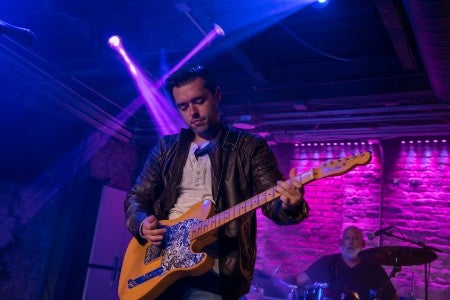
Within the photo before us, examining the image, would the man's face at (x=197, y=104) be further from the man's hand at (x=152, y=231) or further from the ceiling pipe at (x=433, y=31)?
the ceiling pipe at (x=433, y=31)

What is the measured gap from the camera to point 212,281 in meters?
2.17

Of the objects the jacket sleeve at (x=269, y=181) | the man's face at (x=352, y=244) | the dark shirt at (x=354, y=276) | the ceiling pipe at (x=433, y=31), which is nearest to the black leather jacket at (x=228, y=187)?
the jacket sleeve at (x=269, y=181)

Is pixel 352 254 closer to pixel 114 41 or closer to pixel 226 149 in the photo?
pixel 226 149

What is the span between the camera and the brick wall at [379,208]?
6691 mm

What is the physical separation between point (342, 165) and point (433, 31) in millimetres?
1845

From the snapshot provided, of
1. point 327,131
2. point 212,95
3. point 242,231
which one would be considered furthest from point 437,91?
point 242,231

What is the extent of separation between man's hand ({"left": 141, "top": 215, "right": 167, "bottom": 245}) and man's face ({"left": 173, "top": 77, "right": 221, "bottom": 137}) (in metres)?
0.64

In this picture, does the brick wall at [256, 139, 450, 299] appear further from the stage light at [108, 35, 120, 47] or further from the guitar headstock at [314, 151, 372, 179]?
the guitar headstock at [314, 151, 372, 179]

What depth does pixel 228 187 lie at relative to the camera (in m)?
2.43

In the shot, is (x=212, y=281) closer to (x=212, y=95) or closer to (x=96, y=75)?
(x=212, y=95)

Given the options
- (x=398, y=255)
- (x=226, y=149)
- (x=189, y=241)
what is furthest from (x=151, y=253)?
(x=398, y=255)

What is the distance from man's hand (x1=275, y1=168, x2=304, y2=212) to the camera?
6.68ft

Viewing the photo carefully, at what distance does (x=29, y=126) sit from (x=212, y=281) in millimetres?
5361

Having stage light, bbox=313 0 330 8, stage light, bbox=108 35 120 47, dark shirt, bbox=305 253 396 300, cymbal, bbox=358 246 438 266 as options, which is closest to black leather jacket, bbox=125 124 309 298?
stage light, bbox=313 0 330 8
